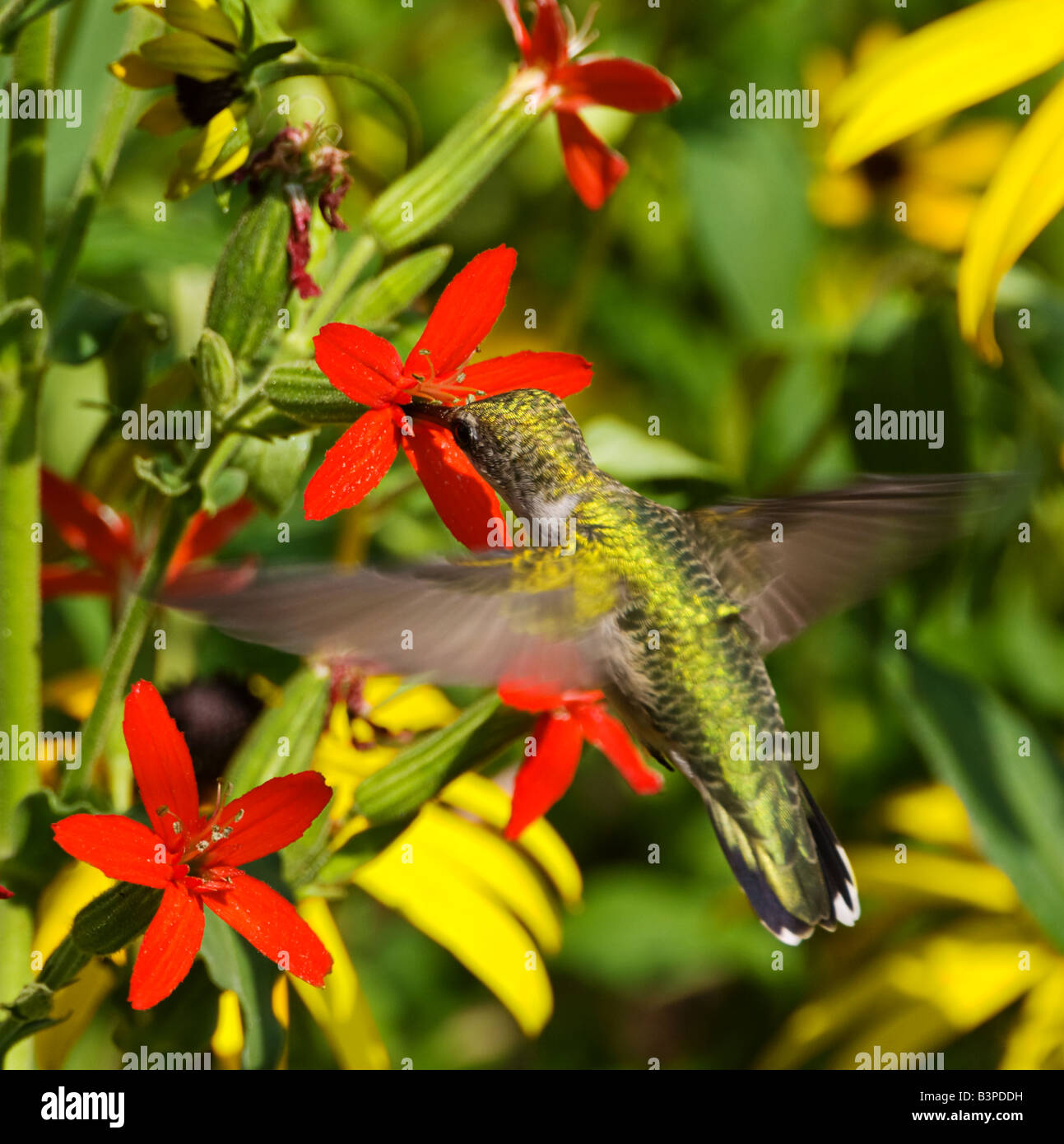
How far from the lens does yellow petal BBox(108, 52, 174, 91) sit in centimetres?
64

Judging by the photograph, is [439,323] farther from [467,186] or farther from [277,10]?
[277,10]

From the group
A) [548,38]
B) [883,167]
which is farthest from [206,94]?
[883,167]

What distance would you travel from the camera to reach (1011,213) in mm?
769

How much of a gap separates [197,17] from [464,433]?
0.77ft

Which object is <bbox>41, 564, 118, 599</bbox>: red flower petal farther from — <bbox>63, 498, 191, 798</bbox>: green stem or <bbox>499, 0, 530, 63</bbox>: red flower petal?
<bbox>499, 0, 530, 63</bbox>: red flower petal

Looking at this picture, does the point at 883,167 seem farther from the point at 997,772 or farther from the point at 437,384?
the point at 437,384

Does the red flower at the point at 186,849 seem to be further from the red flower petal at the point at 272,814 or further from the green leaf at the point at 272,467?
the green leaf at the point at 272,467

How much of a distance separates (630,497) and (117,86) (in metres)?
0.37

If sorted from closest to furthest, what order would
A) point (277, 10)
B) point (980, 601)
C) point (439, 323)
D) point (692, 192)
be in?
point (439, 323) < point (277, 10) < point (980, 601) < point (692, 192)

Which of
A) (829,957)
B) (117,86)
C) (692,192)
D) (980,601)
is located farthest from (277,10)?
(829,957)

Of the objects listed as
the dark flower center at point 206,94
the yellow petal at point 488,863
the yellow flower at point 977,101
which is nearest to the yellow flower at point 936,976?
the yellow petal at point 488,863

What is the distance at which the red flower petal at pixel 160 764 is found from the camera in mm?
579

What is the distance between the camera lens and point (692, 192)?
1.37m

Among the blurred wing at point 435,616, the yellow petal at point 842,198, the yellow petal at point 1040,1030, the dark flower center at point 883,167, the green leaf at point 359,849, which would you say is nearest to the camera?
the blurred wing at point 435,616
